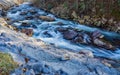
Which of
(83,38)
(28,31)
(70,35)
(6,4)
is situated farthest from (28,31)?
(6,4)

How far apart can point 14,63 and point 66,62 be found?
197cm

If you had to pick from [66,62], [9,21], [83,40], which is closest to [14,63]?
[66,62]

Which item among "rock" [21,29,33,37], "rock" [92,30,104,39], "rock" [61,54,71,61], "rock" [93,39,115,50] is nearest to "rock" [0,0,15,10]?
"rock" [21,29,33,37]

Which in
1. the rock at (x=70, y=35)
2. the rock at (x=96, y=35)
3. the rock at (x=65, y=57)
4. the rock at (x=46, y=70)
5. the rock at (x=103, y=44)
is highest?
the rock at (x=46, y=70)

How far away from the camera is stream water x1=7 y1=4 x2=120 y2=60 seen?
12.9 meters

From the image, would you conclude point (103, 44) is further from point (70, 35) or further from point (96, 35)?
point (70, 35)

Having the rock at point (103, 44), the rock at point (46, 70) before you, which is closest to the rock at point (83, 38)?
the rock at point (103, 44)

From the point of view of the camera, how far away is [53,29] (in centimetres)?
1631

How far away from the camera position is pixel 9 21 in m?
18.4

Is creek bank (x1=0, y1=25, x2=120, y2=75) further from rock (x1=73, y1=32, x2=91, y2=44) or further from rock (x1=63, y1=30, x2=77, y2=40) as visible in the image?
rock (x1=63, y1=30, x2=77, y2=40)

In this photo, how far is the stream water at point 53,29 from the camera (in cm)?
1291

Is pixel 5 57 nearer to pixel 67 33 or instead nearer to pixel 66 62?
pixel 66 62

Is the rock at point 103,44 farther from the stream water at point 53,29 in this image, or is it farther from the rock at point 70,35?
the rock at point 70,35

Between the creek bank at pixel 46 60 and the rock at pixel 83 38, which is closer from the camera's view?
the creek bank at pixel 46 60
